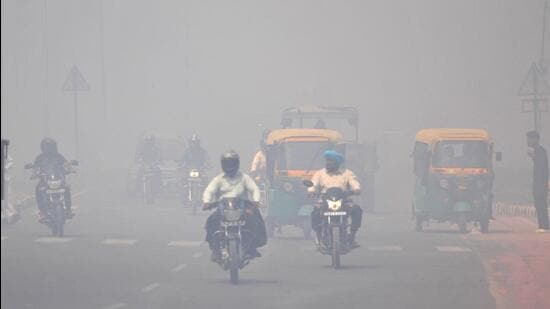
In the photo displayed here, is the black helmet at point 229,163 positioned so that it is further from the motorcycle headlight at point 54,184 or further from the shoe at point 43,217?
the shoe at point 43,217

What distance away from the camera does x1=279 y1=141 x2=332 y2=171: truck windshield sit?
99.1 ft

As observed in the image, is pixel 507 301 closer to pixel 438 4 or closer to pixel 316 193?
pixel 316 193

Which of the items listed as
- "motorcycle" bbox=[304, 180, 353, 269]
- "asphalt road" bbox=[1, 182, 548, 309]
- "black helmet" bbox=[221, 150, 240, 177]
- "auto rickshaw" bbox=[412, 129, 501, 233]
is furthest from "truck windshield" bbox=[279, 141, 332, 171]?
"black helmet" bbox=[221, 150, 240, 177]

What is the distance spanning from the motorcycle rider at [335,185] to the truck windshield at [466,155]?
7.97m

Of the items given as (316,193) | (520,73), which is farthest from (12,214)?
(520,73)

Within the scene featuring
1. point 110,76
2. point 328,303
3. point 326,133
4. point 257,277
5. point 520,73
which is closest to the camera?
point 328,303

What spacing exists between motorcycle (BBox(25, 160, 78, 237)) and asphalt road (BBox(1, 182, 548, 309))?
0.32 meters

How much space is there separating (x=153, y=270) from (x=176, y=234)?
7674 millimetres

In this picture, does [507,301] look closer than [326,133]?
Yes

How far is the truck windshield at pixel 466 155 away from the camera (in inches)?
1203

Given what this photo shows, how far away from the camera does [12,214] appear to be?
103 feet

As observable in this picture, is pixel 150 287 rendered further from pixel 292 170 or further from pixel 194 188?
pixel 194 188

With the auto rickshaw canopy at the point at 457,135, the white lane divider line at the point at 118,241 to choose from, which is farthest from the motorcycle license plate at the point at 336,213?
the auto rickshaw canopy at the point at 457,135

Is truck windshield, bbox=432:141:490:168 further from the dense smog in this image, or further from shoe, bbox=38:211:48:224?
shoe, bbox=38:211:48:224
